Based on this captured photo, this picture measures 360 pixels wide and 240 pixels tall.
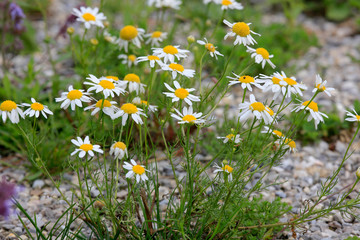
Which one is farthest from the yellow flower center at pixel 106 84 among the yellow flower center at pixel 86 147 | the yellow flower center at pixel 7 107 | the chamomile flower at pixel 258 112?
the chamomile flower at pixel 258 112

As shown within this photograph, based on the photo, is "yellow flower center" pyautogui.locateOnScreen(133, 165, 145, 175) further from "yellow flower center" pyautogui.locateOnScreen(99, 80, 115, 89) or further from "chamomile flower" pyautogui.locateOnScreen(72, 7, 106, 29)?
"chamomile flower" pyautogui.locateOnScreen(72, 7, 106, 29)

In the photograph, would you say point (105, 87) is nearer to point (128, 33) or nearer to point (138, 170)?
point (138, 170)

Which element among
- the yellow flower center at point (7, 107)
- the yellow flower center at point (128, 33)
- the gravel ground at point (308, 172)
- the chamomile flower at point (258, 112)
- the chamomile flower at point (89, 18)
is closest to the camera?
the chamomile flower at point (258, 112)

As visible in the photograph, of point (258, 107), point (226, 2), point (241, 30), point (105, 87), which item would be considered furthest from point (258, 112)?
point (226, 2)

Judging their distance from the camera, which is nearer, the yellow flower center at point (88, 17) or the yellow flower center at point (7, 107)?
the yellow flower center at point (7, 107)

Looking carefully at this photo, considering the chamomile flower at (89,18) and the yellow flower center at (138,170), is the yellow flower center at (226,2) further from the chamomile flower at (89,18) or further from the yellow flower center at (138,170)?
the yellow flower center at (138,170)

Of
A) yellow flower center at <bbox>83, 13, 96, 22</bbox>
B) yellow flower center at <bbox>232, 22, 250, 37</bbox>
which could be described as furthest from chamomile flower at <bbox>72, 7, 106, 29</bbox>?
yellow flower center at <bbox>232, 22, 250, 37</bbox>

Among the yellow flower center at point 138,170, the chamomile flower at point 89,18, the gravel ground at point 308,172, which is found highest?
the chamomile flower at point 89,18

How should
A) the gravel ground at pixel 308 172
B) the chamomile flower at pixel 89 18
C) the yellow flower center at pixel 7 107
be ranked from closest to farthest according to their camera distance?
the yellow flower center at pixel 7 107
the gravel ground at pixel 308 172
the chamomile flower at pixel 89 18
